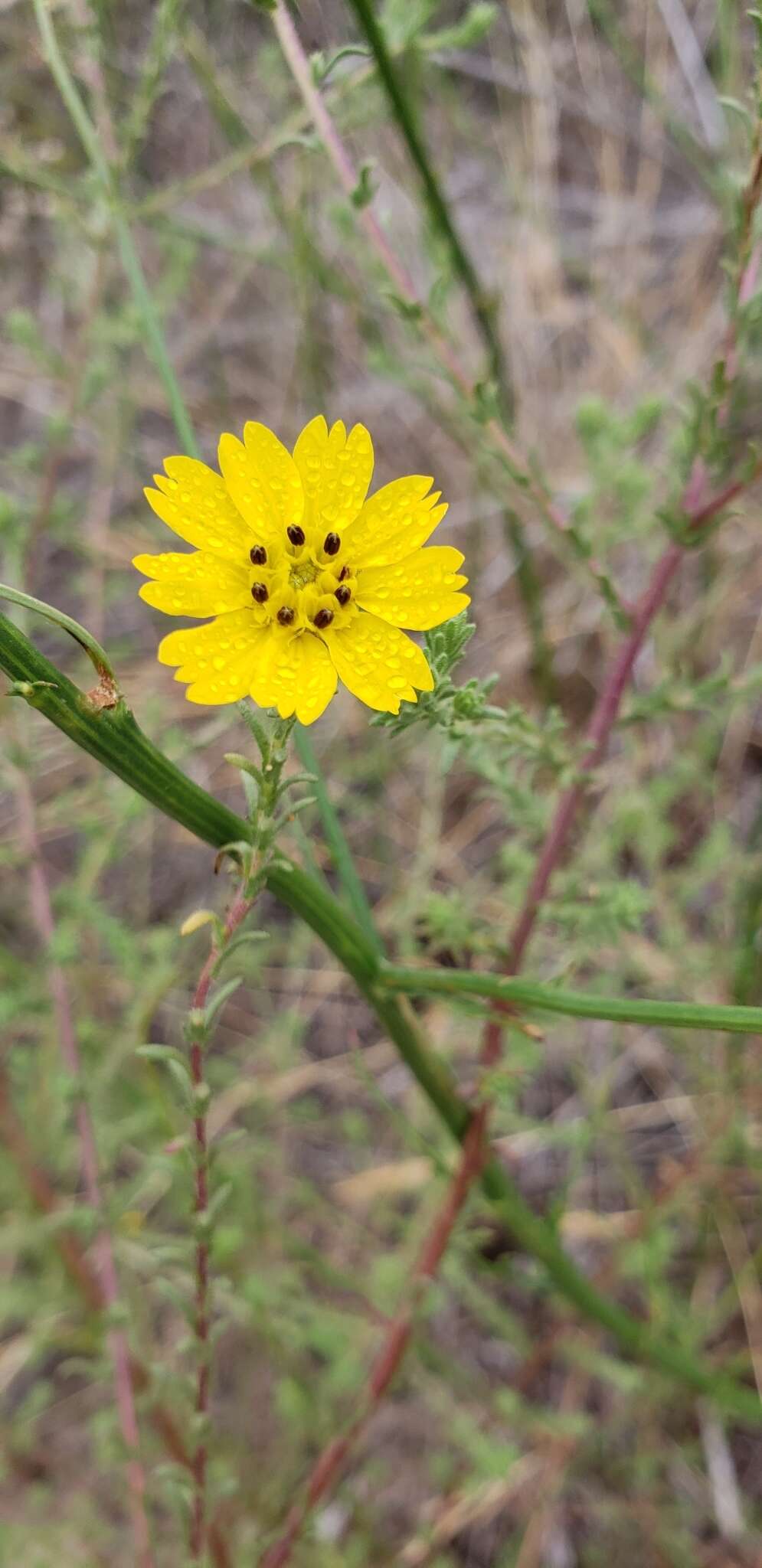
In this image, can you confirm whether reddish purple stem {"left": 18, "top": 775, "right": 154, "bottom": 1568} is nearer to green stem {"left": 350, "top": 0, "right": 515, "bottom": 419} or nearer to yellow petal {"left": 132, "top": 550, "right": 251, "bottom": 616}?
yellow petal {"left": 132, "top": 550, "right": 251, "bottom": 616}

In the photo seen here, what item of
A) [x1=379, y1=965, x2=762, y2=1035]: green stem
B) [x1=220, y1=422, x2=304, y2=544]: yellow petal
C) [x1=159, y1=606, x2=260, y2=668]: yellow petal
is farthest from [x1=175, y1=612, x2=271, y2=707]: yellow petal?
[x1=379, y1=965, x2=762, y2=1035]: green stem

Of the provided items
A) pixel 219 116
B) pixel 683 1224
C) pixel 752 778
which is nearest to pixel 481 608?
pixel 752 778

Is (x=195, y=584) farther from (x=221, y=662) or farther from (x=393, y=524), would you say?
(x=393, y=524)

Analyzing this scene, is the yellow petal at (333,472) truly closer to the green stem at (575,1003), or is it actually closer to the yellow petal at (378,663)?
the yellow petal at (378,663)

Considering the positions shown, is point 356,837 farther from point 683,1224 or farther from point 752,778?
point 683,1224

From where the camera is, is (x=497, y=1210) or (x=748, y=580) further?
(x=748, y=580)
